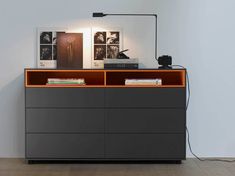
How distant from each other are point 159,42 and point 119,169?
1.51m

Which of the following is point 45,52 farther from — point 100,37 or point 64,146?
point 64,146

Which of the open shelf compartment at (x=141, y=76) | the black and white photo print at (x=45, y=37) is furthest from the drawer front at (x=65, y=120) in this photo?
the black and white photo print at (x=45, y=37)

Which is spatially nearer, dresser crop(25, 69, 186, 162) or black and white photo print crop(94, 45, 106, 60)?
dresser crop(25, 69, 186, 162)

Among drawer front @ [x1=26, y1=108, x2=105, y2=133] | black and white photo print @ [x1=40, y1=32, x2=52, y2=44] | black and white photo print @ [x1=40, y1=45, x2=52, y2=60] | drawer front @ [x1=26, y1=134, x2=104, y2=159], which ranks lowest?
drawer front @ [x1=26, y1=134, x2=104, y2=159]

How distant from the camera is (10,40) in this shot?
5.12m

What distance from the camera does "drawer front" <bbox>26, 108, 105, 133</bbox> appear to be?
4738 mm

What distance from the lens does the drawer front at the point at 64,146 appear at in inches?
187

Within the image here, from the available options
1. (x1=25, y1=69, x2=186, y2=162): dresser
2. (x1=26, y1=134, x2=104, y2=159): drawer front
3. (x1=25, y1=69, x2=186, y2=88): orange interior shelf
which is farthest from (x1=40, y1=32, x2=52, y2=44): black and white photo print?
(x1=26, y1=134, x2=104, y2=159): drawer front

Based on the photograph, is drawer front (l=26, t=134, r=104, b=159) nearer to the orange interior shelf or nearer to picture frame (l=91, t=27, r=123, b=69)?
the orange interior shelf

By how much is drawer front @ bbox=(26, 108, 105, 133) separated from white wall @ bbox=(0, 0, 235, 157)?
1.49ft

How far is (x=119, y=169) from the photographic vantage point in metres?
4.54

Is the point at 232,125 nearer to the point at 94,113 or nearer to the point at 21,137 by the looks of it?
the point at 94,113

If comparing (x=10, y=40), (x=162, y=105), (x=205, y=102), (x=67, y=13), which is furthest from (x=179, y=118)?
(x=10, y=40)

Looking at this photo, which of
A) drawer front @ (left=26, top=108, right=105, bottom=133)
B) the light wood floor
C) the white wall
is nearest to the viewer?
the light wood floor
